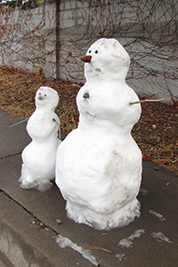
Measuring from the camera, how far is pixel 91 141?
6.09 ft

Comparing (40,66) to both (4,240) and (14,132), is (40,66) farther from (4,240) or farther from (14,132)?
(4,240)

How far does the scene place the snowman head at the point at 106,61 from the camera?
1.72 meters

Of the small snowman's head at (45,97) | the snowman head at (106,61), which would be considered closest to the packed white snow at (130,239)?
the snowman head at (106,61)

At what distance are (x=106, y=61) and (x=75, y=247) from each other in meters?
1.31

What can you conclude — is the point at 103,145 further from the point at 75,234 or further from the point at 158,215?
the point at 158,215

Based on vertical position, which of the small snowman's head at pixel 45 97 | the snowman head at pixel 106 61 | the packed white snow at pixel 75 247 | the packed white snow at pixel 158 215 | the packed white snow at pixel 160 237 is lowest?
the packed white snow at pixel 158 215

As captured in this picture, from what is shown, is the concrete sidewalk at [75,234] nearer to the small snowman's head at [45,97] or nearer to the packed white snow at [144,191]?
the packed white snow at [144,191]

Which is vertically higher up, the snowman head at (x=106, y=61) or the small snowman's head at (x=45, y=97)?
the snowman head at (x=106, y=61)

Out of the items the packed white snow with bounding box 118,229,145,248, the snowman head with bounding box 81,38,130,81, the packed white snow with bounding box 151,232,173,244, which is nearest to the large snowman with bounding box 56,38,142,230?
the snowman head with bounding box 81,38,130,81

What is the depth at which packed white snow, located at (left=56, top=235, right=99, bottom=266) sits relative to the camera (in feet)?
5.61

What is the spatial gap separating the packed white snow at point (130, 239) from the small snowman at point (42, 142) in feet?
3.00

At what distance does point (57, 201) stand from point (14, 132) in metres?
2.30

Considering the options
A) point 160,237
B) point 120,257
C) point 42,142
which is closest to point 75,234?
point 120,257

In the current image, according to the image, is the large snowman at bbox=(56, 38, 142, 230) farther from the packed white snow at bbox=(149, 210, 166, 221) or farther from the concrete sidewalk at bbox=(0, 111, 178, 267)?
the packed white snow at bbox=(149, 210, 166, 221)
